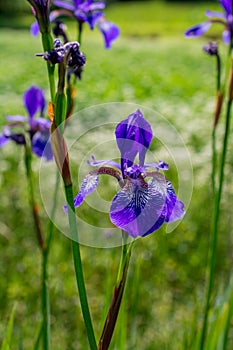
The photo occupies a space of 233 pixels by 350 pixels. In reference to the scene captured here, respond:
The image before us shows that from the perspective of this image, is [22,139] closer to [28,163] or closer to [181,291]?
[28,163]

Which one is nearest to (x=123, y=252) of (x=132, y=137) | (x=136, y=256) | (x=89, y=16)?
(x=132, y=137)

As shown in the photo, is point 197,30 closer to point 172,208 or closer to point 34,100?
point 34,100

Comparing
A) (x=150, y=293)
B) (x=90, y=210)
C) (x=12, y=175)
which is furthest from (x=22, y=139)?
(x=12, y=175)

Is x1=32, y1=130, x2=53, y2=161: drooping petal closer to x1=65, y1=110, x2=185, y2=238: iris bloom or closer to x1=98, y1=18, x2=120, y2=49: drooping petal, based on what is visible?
x1=98, y1=18, x2=120, y2=49: drooping petal

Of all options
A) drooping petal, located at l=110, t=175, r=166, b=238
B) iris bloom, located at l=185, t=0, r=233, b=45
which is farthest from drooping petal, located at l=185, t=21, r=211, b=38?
drooping petal, located at l=110, t=175, r=166, b=238

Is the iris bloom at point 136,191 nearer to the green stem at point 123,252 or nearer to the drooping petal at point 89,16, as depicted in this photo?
the green stem at point 123,252
